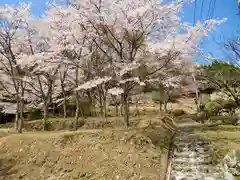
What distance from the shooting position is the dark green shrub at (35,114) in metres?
21.5

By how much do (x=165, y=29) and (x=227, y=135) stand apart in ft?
15.3

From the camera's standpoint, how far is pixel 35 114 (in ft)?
71.1

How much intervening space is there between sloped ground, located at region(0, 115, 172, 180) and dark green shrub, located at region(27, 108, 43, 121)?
40.0ft

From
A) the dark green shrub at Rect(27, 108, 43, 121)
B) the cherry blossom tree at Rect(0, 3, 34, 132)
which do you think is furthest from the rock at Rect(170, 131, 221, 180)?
the dark green shrub at Rect(27, 108, 43, 121)

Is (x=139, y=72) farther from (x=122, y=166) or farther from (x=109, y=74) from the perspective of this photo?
(x=122, y=166)

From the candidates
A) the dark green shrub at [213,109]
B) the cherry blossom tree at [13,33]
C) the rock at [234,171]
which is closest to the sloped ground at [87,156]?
the rock at [234,171]

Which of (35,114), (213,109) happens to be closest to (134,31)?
(213,109)

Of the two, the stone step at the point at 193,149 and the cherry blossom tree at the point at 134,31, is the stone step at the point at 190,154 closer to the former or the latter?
the stone step at the point at 193,149

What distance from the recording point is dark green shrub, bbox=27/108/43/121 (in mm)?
21547

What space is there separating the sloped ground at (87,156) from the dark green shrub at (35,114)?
480 inches

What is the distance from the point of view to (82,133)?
9.00m

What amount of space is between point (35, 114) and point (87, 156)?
14966mm

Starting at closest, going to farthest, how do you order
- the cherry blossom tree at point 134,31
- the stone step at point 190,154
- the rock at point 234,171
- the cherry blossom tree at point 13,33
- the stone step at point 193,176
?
the rock at point 234,171 → the stone step at point 193,176 → the stone step at point 190,154 → the cherry blossom tree at point 134,31 → the cherry blossom tree at point 13,33

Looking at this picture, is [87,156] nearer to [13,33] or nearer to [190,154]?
[190,154]
